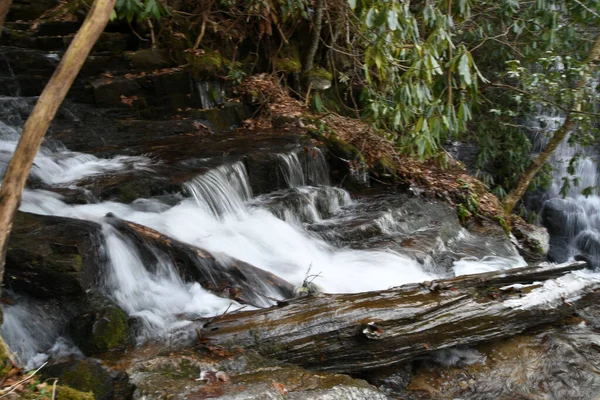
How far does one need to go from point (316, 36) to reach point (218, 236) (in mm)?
5949

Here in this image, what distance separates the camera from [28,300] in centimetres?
396

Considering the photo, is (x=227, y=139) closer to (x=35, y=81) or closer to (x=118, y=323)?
(x=35, y=81)

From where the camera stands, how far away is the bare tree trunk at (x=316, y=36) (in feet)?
32.1

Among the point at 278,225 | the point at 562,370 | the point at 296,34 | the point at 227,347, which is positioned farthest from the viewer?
the point at 296,34

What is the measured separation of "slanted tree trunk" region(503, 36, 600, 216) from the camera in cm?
840

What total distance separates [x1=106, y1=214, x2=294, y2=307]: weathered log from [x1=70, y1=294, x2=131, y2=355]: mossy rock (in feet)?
2.80

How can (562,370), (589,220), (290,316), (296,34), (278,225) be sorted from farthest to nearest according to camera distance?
(296,34), (589,220), (278,225), (562,370), (290,316)

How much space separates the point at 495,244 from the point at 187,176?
433 centimetres

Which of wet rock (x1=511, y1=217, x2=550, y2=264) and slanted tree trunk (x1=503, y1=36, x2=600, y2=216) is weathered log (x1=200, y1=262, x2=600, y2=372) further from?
slanted tree trunk (x1=503, y1=36, x2=600, y2=216)

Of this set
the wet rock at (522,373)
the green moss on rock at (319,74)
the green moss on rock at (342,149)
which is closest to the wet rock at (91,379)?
the wet rock at (522,373)

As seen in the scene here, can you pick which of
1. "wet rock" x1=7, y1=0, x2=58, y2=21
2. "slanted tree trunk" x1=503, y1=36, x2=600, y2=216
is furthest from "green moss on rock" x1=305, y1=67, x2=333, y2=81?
"wet rock" x1=7, y1=0, x2=58, y2=21

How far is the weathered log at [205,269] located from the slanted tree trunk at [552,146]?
19.3 feet

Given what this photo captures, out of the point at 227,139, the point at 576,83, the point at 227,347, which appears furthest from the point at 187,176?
the point at 576,83

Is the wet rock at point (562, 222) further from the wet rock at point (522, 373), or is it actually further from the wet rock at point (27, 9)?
the wet rock at point (27, 9)
